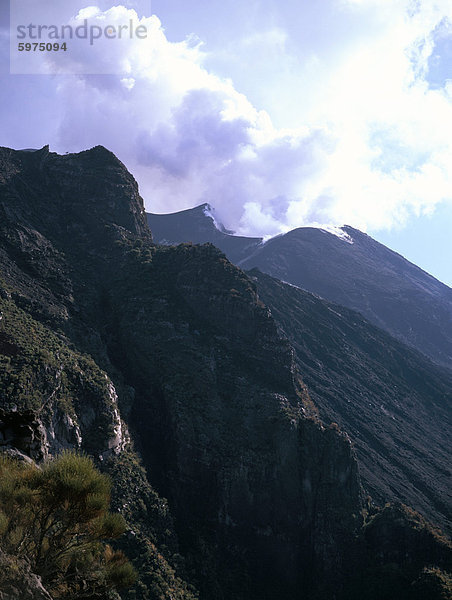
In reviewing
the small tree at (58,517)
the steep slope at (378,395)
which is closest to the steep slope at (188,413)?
the small tree at (58,517)

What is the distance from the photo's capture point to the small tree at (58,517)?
15.8 meters

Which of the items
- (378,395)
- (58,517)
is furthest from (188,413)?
(378,395)

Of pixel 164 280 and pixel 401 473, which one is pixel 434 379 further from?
pixel 164 280

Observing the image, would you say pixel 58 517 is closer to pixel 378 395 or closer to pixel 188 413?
pixel 188 413

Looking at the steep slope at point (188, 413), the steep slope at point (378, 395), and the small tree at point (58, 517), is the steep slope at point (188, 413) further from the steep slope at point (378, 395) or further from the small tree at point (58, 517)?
the steep slope at point (378, 395)

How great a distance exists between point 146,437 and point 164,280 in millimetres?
30582

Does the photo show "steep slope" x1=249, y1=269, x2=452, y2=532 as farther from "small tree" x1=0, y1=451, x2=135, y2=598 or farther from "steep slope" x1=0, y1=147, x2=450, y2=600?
"small tree" x1=0, y1=451, x2=135, y2=598

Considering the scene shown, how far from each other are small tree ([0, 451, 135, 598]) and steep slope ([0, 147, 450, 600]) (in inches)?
728

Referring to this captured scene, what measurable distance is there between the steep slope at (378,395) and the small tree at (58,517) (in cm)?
6795

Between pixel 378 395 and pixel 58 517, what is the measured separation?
109 meters

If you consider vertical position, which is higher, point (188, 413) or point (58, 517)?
point (58, 517)

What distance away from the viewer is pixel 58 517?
658 inches

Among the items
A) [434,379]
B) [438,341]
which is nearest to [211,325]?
[434,379]

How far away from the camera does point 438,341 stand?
19200cm
